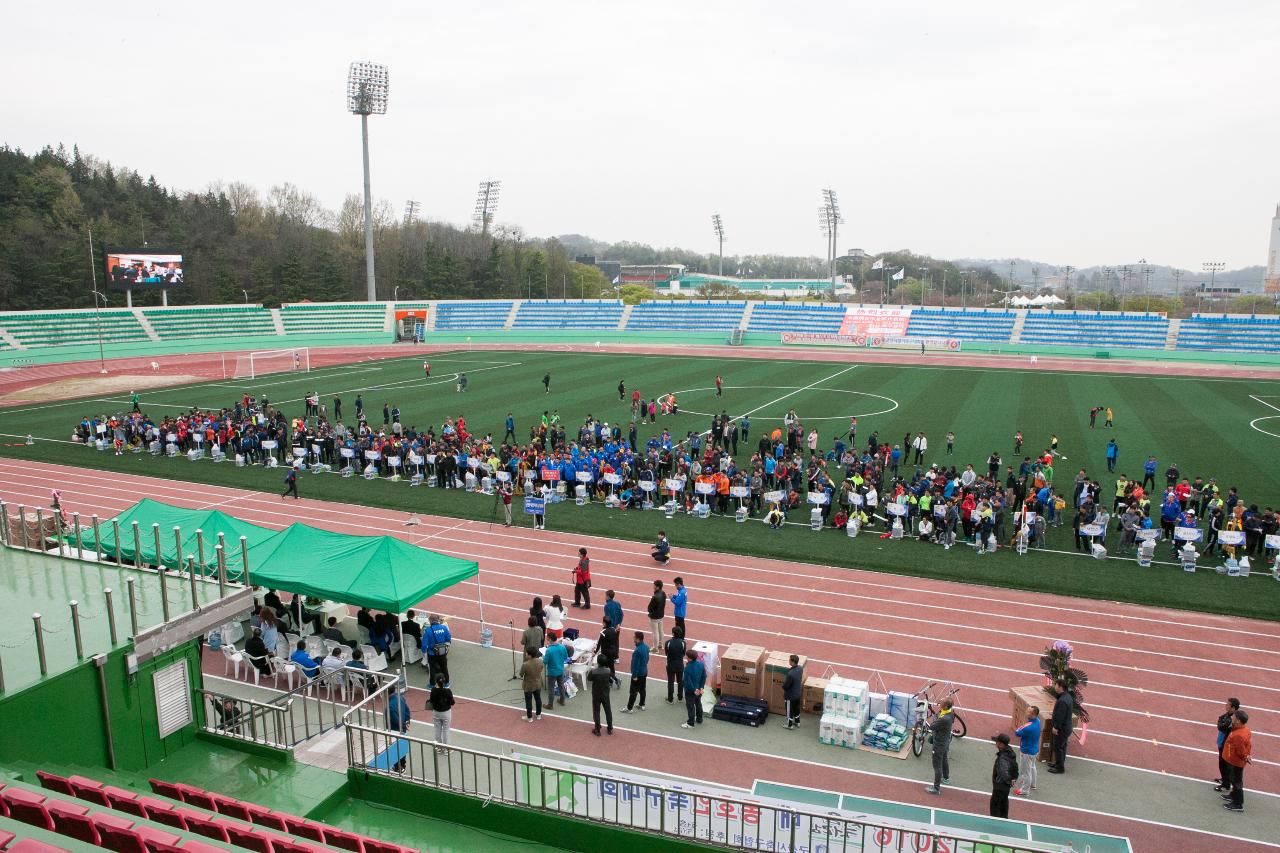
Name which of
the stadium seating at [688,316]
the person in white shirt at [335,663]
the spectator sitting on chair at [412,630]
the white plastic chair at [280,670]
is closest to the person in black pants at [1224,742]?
the spectator sitting on chair at [412,630]

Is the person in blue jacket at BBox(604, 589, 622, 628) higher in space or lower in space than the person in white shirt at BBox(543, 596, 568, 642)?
higher

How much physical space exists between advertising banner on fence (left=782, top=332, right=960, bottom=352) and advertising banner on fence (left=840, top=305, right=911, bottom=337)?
177 centimetres

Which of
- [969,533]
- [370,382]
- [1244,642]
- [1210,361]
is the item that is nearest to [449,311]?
[370,382]

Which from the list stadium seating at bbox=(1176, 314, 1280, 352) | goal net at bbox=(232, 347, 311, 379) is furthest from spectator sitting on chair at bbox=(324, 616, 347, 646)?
stadium seating at bbox=(1176, 314, 1280, 352)

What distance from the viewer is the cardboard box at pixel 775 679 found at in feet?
40.6

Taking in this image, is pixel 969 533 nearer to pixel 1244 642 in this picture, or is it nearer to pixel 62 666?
pixel 1244 642

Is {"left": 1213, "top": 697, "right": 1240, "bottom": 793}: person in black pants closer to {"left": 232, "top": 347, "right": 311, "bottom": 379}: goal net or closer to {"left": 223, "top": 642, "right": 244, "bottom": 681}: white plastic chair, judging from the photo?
{"left": 223, "top": 642, "right": 244, "bottom": 681}: white plastic chair

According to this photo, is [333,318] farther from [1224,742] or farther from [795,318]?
[1224,742]

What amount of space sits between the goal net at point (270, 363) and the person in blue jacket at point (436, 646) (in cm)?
4592

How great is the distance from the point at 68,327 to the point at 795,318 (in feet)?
189

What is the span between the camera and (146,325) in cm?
6750

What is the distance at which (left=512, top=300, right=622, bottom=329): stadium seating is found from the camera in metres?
79.2

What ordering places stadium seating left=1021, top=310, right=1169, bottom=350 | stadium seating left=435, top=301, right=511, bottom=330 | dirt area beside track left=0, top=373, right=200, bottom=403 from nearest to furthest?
dirt area beside track left=0, top=373, right=200, bottom=403 → stadium seating left=1021, top=310, right=1169, bottom=350 → stadium seating left=435, top=301, right=511, bottom=330

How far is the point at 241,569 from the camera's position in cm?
1390
